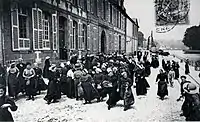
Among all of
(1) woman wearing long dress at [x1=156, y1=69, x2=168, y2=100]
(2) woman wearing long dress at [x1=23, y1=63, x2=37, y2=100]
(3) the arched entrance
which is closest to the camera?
(1) woman wearing long dress at [x1=156, y1=69, x2=168, y2=100]

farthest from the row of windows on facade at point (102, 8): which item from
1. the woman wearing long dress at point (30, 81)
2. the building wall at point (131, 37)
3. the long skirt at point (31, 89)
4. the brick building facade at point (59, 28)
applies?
the long skirt at point (31, 89)

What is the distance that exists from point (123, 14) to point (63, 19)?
1.92ft

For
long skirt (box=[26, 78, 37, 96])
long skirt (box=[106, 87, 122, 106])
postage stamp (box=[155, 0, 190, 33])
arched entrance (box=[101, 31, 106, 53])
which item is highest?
postage stamp (box=[155, 0, 190, 33])

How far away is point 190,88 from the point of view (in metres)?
1.65

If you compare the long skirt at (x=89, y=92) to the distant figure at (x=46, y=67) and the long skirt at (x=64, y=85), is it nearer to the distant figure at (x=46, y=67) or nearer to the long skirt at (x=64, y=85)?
the long skirt at (x=64, y=85)

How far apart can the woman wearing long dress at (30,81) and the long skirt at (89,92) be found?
0.45 m

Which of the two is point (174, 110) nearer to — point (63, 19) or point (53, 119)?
point (53, 119)

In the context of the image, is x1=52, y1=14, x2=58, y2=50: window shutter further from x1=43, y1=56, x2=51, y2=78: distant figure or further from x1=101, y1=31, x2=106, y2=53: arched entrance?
x1=101, y1=31, x2=106, y2=53: arched entrance

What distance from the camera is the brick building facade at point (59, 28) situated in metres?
1.71

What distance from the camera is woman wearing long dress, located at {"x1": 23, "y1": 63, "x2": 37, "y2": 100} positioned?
6.13 feet

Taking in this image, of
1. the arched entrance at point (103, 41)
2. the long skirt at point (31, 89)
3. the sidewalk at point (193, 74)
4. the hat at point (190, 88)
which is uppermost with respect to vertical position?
the arched entrance at point (103, 41)

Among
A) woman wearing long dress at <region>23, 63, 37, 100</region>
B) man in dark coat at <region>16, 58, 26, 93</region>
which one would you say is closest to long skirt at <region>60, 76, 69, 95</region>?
woman wearing long dress at <region>23, 63, 37, 100</region>

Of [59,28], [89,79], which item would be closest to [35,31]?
[59,28]

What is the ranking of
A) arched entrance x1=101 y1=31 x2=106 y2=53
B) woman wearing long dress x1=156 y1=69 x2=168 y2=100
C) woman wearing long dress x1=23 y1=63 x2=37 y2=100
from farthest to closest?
arched entrance x1=101 y1=31 x2=106 y2=53, woman wearing long dress x1=23 y1=63 x2=37 y2=100, woman wearing long dress x1=156 y1=69 x2=168 y2=100
